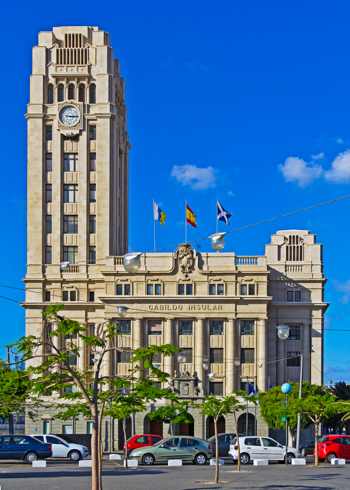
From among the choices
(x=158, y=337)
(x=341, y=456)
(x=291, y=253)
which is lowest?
(x=341, y=456)

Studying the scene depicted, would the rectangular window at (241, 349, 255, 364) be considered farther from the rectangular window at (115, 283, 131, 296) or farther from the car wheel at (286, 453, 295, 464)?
the car wheel at (286, 453, 295, 464)

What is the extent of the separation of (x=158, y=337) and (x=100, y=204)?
50.2ft

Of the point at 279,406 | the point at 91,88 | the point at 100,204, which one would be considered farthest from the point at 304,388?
the point at 91,88

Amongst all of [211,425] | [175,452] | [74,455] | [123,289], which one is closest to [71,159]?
[123,289]

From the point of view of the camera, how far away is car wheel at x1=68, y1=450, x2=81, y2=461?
6306cm

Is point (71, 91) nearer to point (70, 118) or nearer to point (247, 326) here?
point (70, 118)

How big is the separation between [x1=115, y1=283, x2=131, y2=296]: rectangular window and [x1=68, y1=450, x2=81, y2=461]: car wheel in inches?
1417

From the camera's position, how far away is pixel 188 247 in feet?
326

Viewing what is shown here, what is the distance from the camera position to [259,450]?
6262 cm

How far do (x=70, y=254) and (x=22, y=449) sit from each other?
46.2 m

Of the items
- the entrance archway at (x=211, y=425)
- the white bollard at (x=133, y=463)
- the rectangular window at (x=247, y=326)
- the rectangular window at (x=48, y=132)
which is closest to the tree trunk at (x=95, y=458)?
the white bollard at (x=133, y=463)

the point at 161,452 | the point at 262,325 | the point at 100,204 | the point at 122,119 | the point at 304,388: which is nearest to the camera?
the point at 161,452

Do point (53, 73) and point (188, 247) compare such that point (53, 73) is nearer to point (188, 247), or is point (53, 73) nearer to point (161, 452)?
point (188, 247)

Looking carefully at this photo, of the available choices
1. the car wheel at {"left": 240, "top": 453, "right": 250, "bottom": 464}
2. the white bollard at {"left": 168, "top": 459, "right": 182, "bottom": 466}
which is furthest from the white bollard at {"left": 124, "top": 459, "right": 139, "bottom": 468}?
the car wheel at {"left": 240, "top": 453, "right": 250, "bottom": 464}
